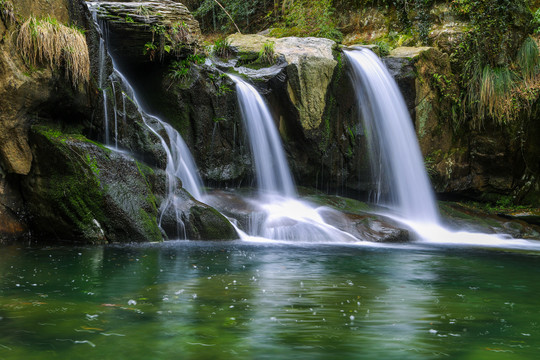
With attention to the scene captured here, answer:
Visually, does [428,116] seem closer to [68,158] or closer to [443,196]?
[443,196]

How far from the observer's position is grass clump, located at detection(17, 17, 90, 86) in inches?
288

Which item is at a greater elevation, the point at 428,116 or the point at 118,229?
the point at 428,116

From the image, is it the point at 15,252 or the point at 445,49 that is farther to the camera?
the point at 445,49

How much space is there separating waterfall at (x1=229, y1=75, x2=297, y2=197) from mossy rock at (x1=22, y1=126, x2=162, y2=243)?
416 cm

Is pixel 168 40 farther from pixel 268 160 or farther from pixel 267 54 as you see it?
pixel 268 160

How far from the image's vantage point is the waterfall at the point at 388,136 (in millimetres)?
12430

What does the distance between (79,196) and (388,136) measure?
26.4ft

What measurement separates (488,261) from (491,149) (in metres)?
7.85

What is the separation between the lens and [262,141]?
11.3m

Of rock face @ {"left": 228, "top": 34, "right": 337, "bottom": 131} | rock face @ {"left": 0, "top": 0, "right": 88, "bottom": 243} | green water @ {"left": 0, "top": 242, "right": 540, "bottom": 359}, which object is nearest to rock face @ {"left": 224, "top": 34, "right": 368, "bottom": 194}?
rock face @ {"left": 228, "top": 34, "right": 337, "bottom": 131}

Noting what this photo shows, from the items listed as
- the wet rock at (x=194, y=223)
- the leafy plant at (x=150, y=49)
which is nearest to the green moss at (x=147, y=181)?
the wet rock at (x=194, y=223)

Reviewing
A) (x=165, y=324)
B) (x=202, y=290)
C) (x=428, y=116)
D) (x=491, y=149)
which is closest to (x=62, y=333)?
(x=165, y=324)

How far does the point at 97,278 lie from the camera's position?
4.45 m

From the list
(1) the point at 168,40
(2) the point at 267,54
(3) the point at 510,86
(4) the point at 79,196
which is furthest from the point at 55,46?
(3) the point at 510,86
